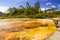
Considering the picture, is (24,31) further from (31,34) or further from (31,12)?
(31,12)

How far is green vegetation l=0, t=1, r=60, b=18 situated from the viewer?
11.5 metres

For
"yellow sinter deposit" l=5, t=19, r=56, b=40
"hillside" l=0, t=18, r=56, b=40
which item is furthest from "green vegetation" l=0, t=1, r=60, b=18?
"yellow sinter deposit" l=5, t=19, r=56, b=40

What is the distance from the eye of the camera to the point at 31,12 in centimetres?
1213

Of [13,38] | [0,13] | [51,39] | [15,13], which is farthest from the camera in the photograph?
[15,13]

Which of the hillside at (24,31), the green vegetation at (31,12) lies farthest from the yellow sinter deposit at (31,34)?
the green vegetation at (31,12)

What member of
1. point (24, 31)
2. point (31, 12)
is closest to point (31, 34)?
point (24, 31)

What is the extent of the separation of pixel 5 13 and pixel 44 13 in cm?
288

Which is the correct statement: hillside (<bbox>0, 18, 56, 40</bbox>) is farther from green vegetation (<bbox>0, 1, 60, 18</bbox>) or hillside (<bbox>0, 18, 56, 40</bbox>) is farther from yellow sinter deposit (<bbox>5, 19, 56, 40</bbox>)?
green vegetation (<bbox>0, 1, 60, 18</bbox>)

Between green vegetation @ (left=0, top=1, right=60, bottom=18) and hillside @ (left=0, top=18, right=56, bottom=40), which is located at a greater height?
green vegetation @ (left=0, top=1, right=60, bottom=18)

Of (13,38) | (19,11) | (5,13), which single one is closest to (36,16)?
(19,11)

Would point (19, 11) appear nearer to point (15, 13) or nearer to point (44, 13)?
point (15, 13)

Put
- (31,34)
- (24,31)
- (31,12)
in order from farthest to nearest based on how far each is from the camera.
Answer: (31,12)
(24,31)
(31,34)

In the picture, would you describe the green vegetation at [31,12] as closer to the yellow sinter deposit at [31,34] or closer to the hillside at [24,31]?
the hillside at [24,31]

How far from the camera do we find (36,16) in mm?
11508
